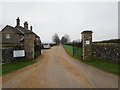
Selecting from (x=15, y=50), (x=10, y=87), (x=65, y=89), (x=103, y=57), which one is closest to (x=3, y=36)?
(x=15, y=50)

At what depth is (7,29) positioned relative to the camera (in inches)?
773

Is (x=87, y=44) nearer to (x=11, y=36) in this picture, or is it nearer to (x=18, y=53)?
(x=18, y=53)

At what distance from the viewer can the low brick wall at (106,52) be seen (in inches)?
215

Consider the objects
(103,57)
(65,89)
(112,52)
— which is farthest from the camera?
(103,57)

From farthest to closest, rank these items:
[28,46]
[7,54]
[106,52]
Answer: [28,46], [7,54], [106,52]

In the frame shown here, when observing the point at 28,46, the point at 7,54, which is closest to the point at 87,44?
the point at 28,46

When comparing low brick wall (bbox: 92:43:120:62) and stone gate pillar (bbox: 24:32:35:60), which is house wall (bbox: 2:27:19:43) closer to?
stone gate pillar (bbox: 24:32:35:60)

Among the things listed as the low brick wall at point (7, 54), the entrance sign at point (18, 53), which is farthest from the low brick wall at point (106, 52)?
the low brick wall at point (7, 54)

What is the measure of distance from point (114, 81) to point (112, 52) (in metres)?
3.53

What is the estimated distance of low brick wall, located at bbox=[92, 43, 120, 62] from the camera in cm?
546

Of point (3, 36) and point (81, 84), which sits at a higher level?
point (3, 36)

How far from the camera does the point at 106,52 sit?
19.8 feet

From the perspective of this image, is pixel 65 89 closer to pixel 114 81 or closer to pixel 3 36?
pixel 114 81

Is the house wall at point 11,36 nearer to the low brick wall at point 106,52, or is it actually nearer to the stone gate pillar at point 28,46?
the stone gate pillar at point 28,46
